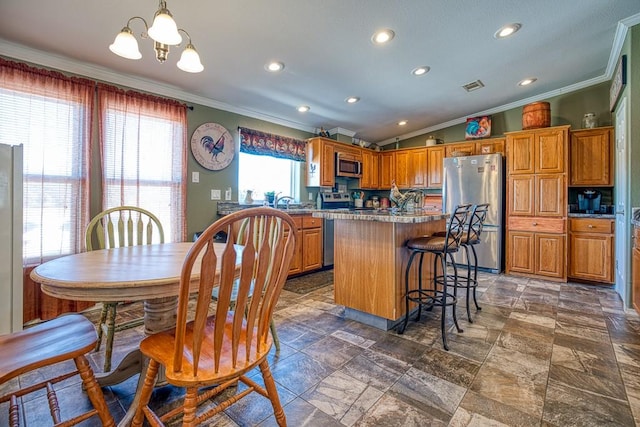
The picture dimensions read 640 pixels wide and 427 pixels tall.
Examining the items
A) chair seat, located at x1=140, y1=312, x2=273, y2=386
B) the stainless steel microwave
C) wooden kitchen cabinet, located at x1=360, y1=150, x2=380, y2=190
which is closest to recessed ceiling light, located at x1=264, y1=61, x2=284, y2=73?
the stainless steel microwave

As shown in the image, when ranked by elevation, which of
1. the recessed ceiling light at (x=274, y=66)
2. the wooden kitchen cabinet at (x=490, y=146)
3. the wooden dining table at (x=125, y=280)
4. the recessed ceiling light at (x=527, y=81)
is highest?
the recessed ceiling light at (x=527, y=81)

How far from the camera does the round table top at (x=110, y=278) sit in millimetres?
1062

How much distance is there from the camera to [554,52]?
10.4ft

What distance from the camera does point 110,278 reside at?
111 centimetres

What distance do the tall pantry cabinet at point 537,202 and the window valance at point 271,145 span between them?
3.10 metres

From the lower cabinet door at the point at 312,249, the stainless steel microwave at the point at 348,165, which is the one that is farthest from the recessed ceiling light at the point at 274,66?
the stainless steel microwave at the point at 348,165

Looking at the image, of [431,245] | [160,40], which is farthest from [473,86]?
[160,40]

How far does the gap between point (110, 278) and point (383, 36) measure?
2699 mm

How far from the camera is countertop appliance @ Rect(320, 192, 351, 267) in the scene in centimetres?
438

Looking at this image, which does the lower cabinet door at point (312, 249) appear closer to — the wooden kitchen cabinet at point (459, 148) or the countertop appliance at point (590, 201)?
the wooden kitchen cabinet at point (459, 148)

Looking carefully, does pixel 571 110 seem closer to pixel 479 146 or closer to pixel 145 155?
pixel 479 146

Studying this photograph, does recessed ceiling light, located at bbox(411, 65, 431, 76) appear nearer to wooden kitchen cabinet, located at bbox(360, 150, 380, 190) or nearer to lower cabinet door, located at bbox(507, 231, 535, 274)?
wooden kitchen cabinet, located at bbox(360, 150, 380, 190)

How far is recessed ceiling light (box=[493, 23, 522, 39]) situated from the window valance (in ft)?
9.15

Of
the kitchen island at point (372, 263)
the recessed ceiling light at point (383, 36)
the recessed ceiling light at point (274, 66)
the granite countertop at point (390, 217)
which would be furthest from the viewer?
the recessed ceiling light at point (274, 66)
